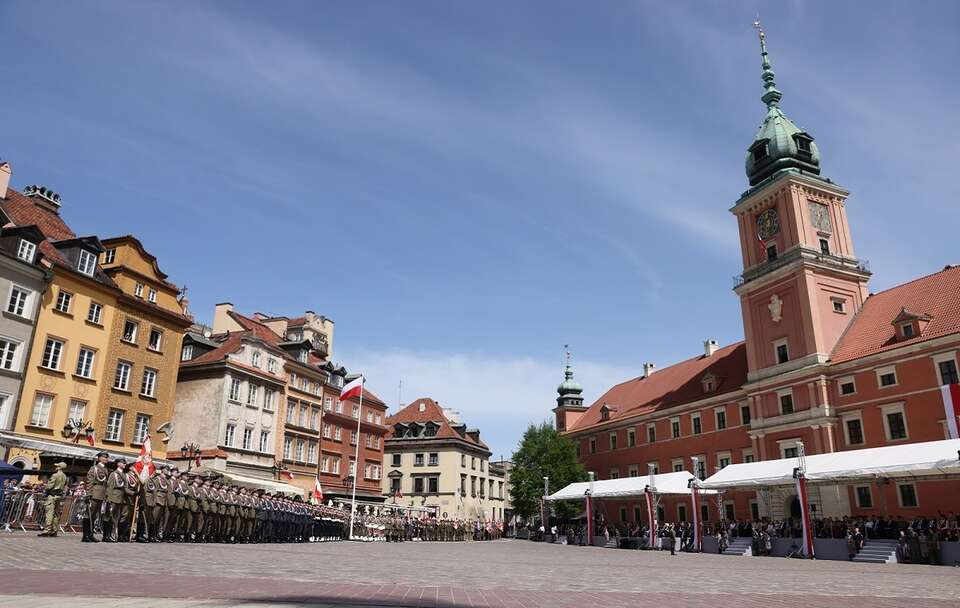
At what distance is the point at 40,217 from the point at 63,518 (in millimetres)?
19630

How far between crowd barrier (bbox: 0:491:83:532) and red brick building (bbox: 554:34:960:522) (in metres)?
28.2

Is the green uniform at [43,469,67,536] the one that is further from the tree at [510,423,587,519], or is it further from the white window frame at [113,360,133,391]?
the tree at [510,423,587,519]

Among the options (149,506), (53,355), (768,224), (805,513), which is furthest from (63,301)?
(768,224)

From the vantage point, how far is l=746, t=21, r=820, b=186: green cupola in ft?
161

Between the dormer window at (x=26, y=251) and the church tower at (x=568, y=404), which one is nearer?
the dormer window at (x=26, y=251)

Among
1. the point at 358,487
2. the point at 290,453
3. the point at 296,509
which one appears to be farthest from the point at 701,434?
the point at 296,509

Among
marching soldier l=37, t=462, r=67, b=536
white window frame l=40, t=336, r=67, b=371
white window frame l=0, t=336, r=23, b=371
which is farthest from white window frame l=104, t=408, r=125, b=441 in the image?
marching soldier l=37, t=462, r=67, b=536

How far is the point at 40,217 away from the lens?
33031 mm

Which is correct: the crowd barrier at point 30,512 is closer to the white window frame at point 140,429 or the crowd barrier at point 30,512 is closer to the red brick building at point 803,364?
the white window frame at point 140,429

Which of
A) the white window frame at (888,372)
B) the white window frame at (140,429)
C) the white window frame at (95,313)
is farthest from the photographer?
the white window frame at (888,372)

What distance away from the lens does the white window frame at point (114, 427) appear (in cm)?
3108

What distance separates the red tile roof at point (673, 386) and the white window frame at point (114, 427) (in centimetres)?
4052

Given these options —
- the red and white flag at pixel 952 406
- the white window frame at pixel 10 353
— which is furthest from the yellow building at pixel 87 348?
the red and white flag at pixel 952 406

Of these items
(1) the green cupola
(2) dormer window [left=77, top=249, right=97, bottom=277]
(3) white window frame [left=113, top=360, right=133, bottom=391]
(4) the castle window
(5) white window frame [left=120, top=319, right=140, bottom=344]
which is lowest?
(3) white window frame [left=113, top=360, right=133, bottom=391]
